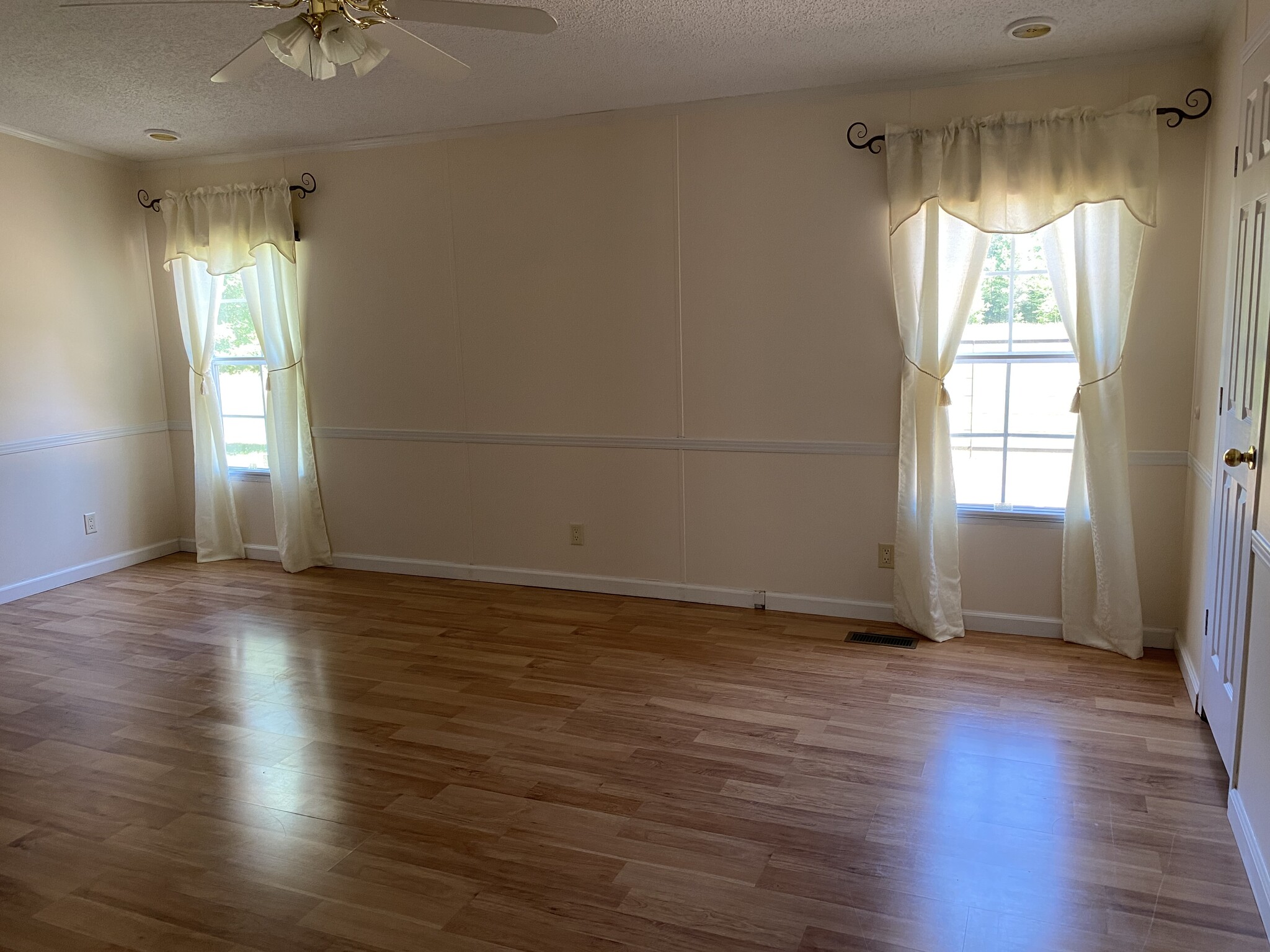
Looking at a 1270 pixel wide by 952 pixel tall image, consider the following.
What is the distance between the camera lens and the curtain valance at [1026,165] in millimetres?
3516

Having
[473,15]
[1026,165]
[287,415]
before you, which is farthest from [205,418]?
[1026,165]

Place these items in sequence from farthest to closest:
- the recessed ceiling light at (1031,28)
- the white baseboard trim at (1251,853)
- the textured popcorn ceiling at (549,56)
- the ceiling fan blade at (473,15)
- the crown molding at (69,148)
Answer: the crown molding at (69,148) → the recessed ceiling light at (1031,28) → the textured popcorn ceiling at (549,56) → the ceiling fan blade at (473,15) → the white baseboard trim at (1251,853)

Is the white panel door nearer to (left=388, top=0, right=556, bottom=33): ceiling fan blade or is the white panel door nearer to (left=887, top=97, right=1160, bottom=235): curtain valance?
(left=887, top=97, right=1160, bottom=235): curtain valance

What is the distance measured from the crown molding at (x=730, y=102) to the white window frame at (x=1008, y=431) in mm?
697

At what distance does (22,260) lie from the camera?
4906 millimetres

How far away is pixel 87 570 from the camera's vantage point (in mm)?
5367

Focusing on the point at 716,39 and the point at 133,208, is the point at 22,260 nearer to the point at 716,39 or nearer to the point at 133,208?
the point at 133,208

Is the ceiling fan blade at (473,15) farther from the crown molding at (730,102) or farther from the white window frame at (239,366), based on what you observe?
the white window frame at (239,366)

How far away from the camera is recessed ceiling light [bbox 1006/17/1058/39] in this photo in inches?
A: 125

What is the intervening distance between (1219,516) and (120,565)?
19.3 ft

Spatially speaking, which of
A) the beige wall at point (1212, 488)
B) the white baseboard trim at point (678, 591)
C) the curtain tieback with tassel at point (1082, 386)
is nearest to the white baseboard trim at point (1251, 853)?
the beige wall at point (1212, 488)

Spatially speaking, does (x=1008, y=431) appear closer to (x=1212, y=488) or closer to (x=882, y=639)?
(x=1212, y=488)

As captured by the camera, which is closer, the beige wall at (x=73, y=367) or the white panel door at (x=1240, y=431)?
the white panel door at (x=1240, y=431)

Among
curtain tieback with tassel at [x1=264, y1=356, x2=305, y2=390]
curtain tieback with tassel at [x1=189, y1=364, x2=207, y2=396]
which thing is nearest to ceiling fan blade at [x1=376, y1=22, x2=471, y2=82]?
curtain tieback with tassel at [x1=264, y1=356, x2=305, y2=390]
